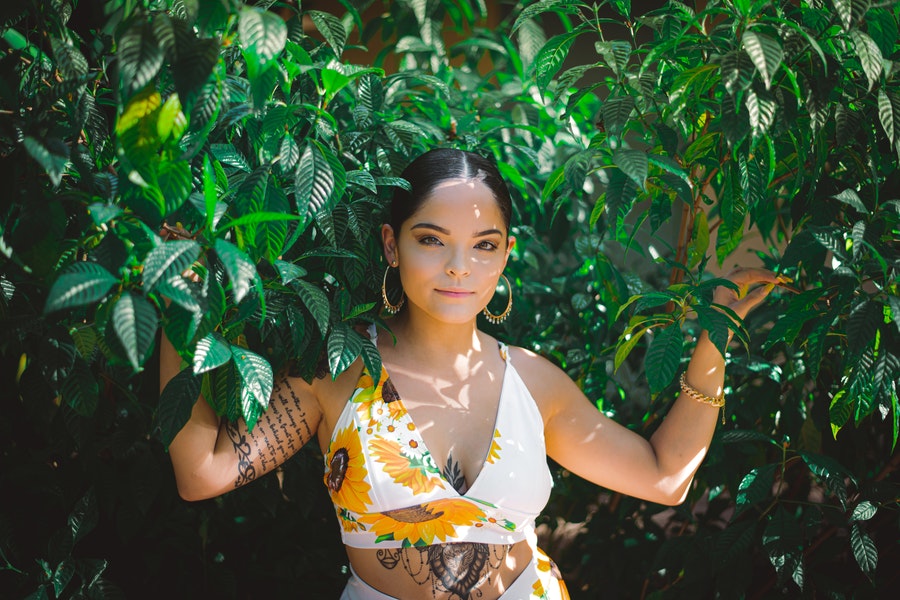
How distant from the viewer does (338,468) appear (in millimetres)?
1540

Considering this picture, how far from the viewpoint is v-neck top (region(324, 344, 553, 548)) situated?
149 centimetres

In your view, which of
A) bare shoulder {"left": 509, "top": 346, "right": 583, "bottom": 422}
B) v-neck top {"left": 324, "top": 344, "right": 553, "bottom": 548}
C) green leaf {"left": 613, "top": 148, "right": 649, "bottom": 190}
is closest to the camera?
green leaf {"left": 613, "top": 148, "right": 649, "bottom": 190}

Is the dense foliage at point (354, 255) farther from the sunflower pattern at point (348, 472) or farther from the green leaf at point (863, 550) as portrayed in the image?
the sunflower pattern at point (348, 472)

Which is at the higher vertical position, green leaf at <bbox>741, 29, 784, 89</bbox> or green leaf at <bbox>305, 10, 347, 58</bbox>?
green leaf at <bbox>741, 29, 784, 89</bbox>

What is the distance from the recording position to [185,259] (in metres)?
0.93

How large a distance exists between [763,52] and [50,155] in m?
0.93

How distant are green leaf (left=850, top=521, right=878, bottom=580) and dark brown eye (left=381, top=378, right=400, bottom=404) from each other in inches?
37.6

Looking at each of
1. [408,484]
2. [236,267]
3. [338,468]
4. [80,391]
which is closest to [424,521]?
[408,484]

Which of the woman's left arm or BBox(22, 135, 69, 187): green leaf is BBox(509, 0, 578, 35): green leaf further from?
BBox(22, 135, 69, 187): green leaf

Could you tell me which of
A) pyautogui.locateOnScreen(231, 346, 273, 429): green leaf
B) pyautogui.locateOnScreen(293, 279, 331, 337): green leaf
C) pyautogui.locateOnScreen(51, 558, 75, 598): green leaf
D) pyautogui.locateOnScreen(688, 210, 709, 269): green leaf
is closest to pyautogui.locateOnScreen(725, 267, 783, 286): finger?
pyautogui.locateOnScreen(688, 210, 709, 269): green leaf

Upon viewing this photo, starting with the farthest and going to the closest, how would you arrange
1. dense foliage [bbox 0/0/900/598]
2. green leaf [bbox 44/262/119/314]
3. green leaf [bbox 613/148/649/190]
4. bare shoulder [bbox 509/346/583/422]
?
bare shoulder [bbox 509/346/583/422]
green leaf [bbox 613/148/649/190]
dense foliage [bbox 0/0/900/598]
green leaf [bbox 44/262/119/314]

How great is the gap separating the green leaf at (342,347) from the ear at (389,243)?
288 millimetres

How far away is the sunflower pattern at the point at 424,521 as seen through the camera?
150 centimetres

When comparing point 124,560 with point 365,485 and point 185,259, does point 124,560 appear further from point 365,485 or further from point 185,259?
point 185,259
